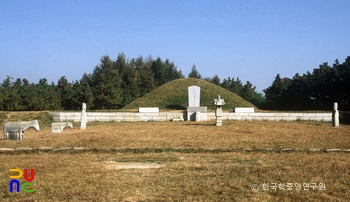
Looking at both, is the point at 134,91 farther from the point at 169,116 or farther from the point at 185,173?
the point at 185,173

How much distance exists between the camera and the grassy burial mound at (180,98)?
3262 centimetres

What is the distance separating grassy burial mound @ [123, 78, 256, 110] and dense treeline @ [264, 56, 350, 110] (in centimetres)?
803

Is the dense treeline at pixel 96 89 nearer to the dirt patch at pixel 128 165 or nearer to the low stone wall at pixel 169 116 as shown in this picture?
the low stone wall at pixel 169 116

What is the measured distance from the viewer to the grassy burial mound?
107 ft

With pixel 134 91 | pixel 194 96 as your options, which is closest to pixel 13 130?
pixel 194 96

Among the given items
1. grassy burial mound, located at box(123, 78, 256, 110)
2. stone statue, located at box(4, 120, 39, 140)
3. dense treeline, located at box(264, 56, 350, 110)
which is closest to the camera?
stone statue, located at box(4, 120, 39, 140)

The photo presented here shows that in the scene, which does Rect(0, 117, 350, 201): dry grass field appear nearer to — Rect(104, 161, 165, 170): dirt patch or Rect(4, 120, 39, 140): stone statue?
Rect(104, 161, 165, 170): dirt patch

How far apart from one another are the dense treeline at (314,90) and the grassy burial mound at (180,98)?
8.03 m

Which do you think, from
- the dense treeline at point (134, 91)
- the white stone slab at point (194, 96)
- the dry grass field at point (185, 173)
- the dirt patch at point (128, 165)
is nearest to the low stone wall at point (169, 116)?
the white stone slab at point (194, 96)

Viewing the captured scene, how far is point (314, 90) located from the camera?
125 ft

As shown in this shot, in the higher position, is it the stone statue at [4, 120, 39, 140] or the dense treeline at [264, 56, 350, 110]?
the dense treeline at [264, 56, 350, 110]

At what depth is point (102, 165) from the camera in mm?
7836

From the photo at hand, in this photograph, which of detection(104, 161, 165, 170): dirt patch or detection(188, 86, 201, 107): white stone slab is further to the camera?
detection(188, 86, 201, 107): white stone slab

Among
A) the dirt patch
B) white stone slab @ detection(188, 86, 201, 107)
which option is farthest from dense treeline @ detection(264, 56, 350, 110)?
the dirt patch
